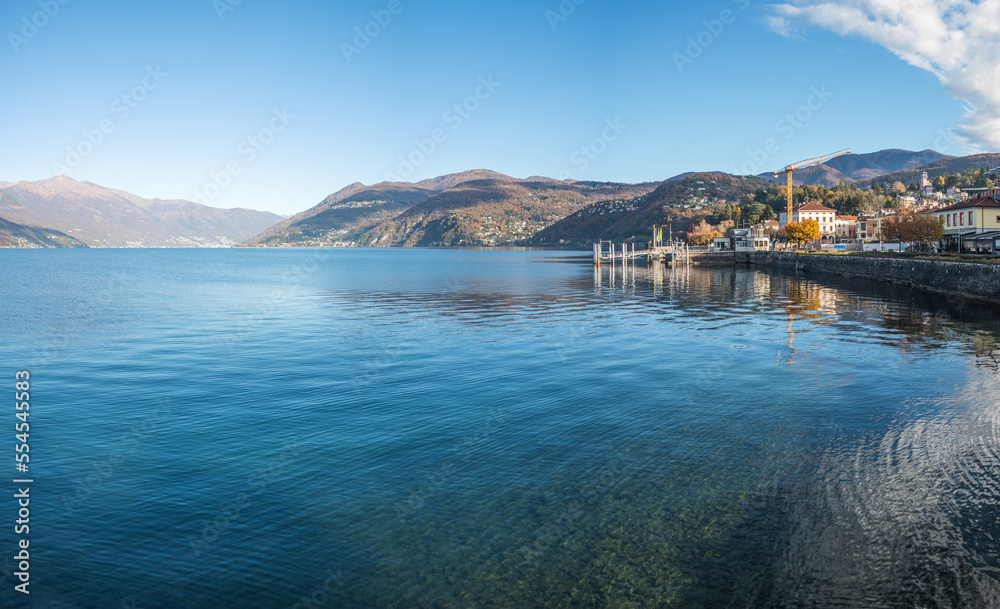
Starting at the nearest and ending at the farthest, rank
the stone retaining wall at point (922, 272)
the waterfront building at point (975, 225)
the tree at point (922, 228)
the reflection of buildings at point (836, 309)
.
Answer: the reflection of buildings at point (836, 309), the stone retaining wall at point (922, 272), the waterfront building at point (975, 225), the tree at point (922, 228)

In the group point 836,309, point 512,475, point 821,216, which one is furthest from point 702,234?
point 512,475

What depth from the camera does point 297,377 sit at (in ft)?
66.7

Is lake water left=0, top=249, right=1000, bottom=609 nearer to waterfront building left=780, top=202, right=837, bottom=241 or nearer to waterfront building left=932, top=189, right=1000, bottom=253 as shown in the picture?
waterfront building left=932, top=189, right=1000, bottom=253

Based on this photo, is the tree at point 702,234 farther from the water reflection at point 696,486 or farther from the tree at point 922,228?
the water reflection at point 696,486

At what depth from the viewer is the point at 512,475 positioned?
11.6 metres

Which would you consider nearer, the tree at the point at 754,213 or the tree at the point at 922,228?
the tree at the point at 922,228

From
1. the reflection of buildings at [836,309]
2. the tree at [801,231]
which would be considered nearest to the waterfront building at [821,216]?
the tree at [801,231]

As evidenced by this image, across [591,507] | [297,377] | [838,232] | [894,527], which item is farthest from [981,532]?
[838,232]

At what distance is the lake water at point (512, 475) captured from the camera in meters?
8.11

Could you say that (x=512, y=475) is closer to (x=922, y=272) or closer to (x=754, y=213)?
(x=922, y=272)

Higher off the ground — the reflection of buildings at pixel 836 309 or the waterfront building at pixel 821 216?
the waterfront building at pixel 821 216

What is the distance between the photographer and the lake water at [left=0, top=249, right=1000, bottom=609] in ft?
26.6

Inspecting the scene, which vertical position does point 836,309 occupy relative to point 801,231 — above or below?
below

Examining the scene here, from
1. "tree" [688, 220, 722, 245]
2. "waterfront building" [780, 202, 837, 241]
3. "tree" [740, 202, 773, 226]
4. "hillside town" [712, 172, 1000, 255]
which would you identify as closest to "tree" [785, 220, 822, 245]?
"hillside town" [712, 172, 1000, 255]
